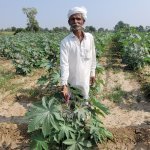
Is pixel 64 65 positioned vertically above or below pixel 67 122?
above

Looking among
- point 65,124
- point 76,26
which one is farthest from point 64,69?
point 65,124

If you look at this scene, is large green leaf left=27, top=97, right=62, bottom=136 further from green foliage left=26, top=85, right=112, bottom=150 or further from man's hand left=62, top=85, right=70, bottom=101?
man's hand left=62, top=85, right=70, bottom=101

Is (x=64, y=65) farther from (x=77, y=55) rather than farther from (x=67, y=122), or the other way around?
→ (x=67, y=122)

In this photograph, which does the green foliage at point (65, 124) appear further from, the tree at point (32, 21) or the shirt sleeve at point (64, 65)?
the tree at point (32, 21)

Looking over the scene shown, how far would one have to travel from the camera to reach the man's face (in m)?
3.75

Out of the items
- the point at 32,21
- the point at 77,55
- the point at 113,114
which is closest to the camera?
the point at 77,55

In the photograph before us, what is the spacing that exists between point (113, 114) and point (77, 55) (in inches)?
80.6

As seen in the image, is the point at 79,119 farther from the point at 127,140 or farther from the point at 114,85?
the point at 114,85

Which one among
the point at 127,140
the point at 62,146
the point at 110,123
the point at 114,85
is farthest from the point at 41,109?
the point at 114,85

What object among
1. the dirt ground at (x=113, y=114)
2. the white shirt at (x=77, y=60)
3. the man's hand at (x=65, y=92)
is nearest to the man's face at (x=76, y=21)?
the white shirt at (x=77, y=60)

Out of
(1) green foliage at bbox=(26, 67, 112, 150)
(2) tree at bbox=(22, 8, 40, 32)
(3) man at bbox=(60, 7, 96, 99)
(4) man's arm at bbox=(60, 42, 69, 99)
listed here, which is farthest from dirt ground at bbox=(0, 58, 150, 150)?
(2) tree at bbox=(22, 8, 40, 32)

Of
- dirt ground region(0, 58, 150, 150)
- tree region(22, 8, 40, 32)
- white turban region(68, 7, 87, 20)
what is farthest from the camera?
tree region(22, 8, 40, 32)

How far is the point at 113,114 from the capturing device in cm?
567

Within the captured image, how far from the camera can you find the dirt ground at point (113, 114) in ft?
14.5
